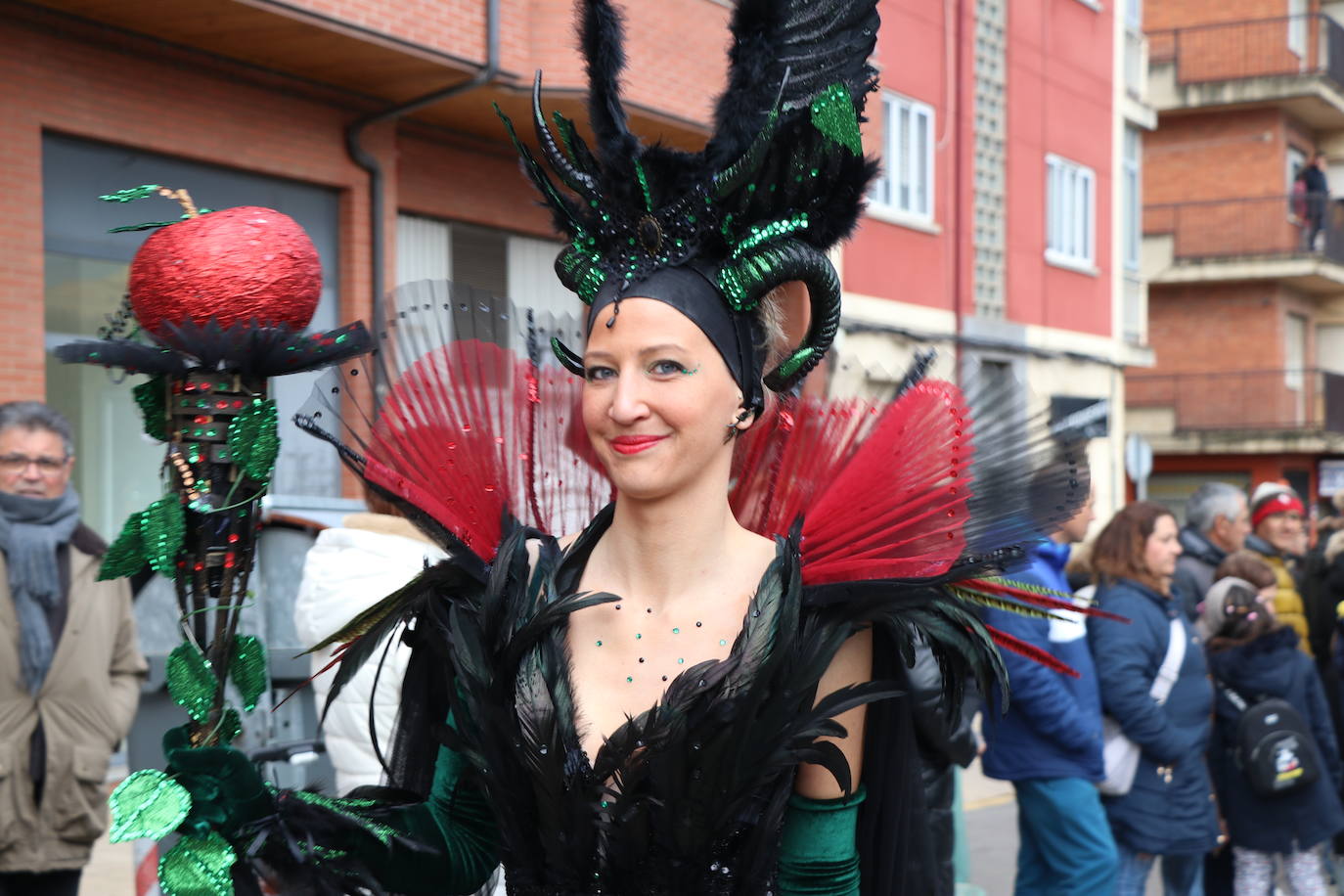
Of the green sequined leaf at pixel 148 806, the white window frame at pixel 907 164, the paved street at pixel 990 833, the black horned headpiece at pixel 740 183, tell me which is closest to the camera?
the green sequined leaf at pixel 148 806

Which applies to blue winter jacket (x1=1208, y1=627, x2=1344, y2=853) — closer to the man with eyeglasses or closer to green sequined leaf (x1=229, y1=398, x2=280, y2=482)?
the man with eyeglasses

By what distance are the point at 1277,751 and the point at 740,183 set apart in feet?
14.1

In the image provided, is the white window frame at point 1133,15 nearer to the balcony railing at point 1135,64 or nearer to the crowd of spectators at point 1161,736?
the balcony railing at point 1135,64

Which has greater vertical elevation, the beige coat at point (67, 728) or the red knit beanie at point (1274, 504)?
the red knit beanie at point (1274, 504)

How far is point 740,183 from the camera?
211 centimetres

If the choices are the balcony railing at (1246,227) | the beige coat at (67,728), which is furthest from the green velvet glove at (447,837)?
the balcony railing at (1246,227)

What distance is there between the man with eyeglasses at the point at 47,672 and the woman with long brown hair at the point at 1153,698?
3.34 metres

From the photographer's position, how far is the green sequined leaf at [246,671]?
1.96 meters

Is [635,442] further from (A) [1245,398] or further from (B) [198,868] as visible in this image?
(A) [1245,398]

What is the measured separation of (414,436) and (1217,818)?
418 centimetres

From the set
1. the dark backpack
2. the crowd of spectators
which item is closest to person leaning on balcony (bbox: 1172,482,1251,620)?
the crowd of spectators

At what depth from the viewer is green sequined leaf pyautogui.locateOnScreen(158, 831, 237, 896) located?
180 centimetres

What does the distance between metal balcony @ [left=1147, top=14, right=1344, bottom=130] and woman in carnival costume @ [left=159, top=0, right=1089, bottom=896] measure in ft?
84.4

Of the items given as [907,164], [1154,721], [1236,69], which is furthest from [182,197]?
[1236,69]
